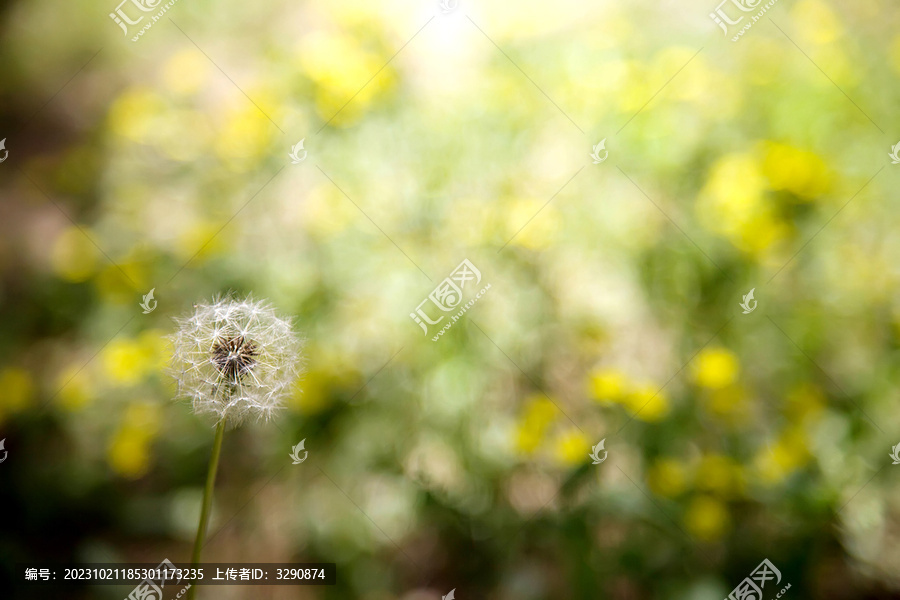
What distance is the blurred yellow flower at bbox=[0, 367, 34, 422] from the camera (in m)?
1.47

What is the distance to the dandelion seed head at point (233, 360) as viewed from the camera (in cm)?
76

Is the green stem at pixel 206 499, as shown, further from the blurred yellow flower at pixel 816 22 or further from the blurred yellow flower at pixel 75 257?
the blurred yellow flower at pixel 816 22

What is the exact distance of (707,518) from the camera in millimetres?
1179

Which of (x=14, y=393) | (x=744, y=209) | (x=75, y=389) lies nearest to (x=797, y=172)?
(x=744, y=209)

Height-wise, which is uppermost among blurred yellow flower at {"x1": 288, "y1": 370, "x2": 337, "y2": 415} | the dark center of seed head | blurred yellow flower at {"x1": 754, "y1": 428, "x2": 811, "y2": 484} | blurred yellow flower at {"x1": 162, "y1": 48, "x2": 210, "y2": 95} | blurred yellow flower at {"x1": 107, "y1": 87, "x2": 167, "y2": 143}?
blurred yellow flower at {"x1": 162, "y1": 48, "x2": 210, "y2": 95}

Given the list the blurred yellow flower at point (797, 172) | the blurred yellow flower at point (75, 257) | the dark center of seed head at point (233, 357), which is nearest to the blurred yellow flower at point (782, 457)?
the blurred yellow flower at point (797, 172)

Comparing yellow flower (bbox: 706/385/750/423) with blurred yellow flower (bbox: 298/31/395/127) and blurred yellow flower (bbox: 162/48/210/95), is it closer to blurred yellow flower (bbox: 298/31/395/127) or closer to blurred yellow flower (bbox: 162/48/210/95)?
blurred yellow flower (bbox: 298/31/395/127)

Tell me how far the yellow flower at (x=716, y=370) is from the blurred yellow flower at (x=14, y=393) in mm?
1617

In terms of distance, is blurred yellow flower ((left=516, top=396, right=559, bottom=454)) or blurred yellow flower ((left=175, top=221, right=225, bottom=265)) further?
blurred yellow flower ((left=175, top=221, right=225, bottom=265))

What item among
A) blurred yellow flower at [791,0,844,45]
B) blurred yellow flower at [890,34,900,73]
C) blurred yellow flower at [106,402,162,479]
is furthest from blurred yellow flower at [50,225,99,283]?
blurred yellow flower at [890,34,900,73]

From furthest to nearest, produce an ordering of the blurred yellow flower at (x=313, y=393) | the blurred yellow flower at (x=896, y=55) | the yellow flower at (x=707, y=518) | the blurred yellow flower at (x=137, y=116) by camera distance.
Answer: the blurred yellow flower at (x=137, y=116), the blurred yellow flower at (x=896, y=55), the blurred yellow flower at (x=313, y=393), the yellow flower at (x=707, y=518)

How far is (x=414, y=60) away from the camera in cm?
182

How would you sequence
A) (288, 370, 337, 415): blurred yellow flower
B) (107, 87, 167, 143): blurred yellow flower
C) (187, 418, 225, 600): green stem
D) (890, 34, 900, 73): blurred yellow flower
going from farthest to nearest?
(107, 87, 167, 143): blurred yellow flower < (890, 34, 900, 73): blurred yellow flower < (288, 370, 337, 415): blurred yellow flower < (187, 418, 225, 600): green stem

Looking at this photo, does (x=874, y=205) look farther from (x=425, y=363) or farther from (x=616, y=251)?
(x=425, y=363)
